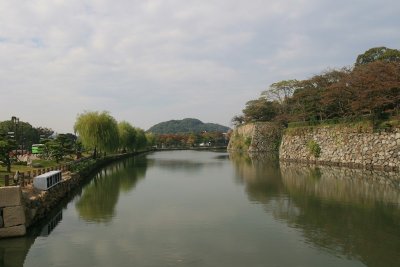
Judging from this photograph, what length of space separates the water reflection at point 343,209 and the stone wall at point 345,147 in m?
3.32

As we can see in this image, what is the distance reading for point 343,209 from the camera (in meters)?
17.9

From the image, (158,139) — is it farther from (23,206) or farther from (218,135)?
(23,206)

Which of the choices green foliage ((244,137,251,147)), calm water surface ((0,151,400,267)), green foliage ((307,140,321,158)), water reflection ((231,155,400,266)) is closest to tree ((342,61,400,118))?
water reflection ((231,155,400,266))

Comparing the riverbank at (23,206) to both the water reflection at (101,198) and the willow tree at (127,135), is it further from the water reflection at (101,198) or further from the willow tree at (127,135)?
the willow tree at (127,135)

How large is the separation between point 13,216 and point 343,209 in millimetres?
14533

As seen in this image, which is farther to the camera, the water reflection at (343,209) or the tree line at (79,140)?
the tree line at (79,140)

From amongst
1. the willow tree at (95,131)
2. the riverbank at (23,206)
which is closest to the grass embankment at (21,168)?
the riverbank at (23,206)

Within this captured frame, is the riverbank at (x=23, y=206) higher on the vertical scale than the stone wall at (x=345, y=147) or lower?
lower

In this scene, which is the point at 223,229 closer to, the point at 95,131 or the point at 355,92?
the point at 355,92

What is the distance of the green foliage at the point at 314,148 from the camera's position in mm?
44444

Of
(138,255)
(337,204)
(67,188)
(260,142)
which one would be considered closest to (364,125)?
(337,204)

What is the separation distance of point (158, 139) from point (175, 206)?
121 meters

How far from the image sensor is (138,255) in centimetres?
1166

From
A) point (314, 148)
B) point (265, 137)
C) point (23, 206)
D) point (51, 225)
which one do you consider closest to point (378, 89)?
point (314, 148)
